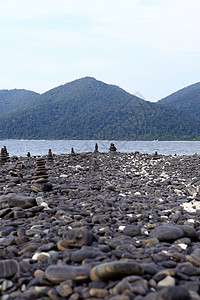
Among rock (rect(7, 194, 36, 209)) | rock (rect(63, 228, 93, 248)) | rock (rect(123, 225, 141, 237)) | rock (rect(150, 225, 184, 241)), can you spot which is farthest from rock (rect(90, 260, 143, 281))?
rock (rect(7, 194, 36, 209))

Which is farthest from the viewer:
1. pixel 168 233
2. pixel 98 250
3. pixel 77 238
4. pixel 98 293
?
pixel 168 233

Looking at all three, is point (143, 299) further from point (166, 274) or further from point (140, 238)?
point (140, 238)

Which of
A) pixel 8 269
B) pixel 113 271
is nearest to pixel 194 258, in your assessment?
pixel 113 271

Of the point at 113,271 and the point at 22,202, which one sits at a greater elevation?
the point at 113,271

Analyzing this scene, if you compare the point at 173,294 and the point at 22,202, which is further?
the point at 22,202

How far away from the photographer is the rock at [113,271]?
2932 mm

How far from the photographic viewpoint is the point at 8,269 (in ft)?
10.9

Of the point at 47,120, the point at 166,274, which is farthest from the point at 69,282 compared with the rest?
the point at 47,120

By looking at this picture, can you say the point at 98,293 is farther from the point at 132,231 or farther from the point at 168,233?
the point at 132,231

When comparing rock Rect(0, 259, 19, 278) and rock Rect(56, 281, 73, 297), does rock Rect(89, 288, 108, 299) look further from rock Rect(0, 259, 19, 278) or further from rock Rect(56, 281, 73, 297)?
rock Rect(0, 259, 19, 278)

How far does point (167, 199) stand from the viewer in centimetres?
836

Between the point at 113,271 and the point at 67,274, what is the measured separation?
54cm

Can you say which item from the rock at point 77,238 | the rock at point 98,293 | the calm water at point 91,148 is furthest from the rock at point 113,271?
the calm water at point 91,148

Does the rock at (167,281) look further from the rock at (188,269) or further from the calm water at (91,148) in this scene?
the calm water at (91,148)
